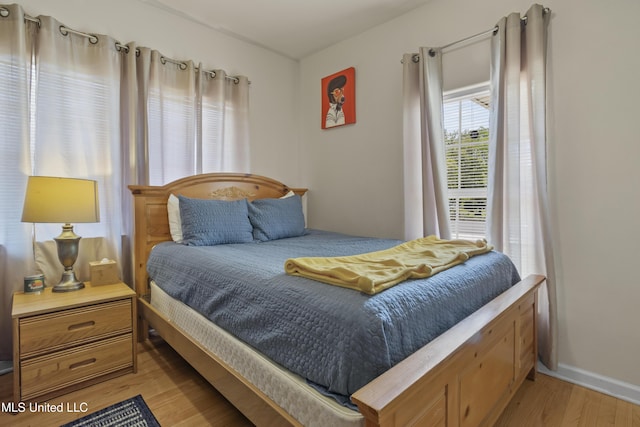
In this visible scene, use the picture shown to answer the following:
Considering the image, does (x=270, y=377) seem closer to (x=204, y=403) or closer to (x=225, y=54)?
(x=204, y=403)

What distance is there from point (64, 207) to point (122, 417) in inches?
45.1

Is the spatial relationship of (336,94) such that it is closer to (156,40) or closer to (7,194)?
(156,40)

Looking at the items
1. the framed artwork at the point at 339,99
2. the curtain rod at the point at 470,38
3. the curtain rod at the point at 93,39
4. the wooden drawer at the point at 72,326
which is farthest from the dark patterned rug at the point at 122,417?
the curtain rod at the point at 470,38

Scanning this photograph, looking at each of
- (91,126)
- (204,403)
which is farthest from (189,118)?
(204,403)

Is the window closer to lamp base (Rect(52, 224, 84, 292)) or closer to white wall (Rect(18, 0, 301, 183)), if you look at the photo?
white wall (Rect(18, 0, 301, 183))

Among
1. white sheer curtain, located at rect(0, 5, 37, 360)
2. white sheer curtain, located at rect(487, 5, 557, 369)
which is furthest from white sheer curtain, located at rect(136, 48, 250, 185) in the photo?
white sheer curtain, located at rect(487, 5, 557, 369)

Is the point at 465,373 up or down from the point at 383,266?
down

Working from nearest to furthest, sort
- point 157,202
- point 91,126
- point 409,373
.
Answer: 1. point 409,373
2. point 91,126
3. point 157,202

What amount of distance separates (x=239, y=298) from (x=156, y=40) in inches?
88.9

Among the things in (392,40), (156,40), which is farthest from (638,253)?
(156,40)

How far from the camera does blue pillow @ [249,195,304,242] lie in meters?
2.54

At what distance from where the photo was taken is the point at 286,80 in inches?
138

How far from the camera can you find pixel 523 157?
2.00 metres

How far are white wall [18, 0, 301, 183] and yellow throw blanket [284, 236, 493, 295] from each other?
199 cm
